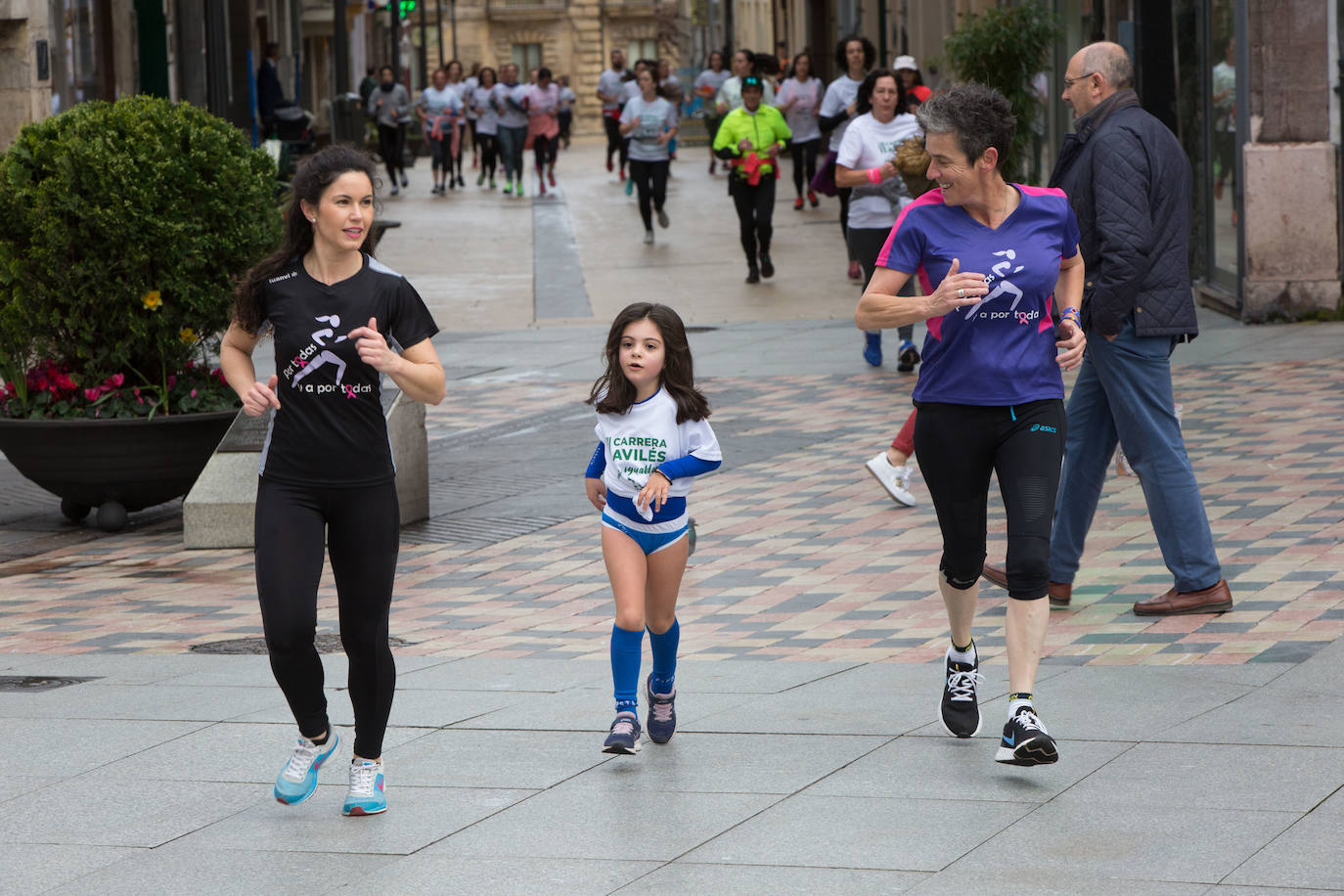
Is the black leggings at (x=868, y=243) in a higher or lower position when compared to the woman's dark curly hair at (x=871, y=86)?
lower

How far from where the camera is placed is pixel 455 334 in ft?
53.0

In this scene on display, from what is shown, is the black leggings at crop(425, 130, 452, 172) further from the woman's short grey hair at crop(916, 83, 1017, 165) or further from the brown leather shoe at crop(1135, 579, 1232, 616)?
the woman's short grey hair at crop(916, 83, 1017, 165)

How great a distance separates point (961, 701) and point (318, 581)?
1.74 m

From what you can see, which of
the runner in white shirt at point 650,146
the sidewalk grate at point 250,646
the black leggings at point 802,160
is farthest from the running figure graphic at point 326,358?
the black leggings at point 802,160

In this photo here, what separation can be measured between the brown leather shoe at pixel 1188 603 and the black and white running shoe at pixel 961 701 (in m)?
1.58

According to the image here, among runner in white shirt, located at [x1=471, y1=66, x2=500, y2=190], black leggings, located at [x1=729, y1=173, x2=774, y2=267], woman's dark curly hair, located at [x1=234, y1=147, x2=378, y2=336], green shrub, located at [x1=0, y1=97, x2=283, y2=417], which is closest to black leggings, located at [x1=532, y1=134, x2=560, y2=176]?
runner in white shirt, located at [x1=471, y1=66, x2=500, y2=190]

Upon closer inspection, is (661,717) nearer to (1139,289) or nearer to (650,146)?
(1139,289)

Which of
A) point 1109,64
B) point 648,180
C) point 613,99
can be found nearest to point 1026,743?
point 1109,64

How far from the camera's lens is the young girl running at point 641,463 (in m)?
5.18

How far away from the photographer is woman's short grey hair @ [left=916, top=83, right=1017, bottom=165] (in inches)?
199

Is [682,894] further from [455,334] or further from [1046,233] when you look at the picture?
[455,334]

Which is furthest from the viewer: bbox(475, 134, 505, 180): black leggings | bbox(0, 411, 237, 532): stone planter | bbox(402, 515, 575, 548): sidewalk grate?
bbox(475, 134, 505, 180): black leggings

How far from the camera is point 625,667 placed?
525cm

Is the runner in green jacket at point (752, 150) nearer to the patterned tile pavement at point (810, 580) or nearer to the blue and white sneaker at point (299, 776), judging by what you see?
the patterned tile pavement at point (810, 580)
